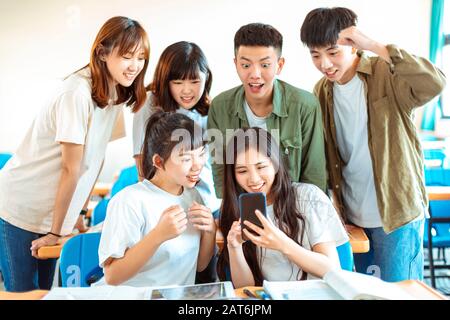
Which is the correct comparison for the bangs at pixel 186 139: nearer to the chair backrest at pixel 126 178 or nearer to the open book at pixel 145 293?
the open book at pixel 145 293

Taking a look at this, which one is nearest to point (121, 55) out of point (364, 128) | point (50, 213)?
point (50, 213)

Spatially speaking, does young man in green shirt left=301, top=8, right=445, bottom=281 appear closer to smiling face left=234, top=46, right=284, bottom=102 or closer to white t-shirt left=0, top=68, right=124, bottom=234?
smiling face left=234, top=46, right=284, bottom=102

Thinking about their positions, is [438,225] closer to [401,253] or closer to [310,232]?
[401,253]

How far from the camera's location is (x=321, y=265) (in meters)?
1.04

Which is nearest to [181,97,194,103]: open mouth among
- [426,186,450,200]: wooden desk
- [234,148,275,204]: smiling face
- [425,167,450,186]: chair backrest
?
[234,148,275,204]: smiling face

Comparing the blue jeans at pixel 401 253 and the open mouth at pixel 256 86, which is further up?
the open mouth at pixel 256 86

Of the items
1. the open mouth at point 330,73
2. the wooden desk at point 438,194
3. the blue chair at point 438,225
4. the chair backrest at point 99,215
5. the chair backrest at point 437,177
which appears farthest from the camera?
the chair backrest at point 437,177

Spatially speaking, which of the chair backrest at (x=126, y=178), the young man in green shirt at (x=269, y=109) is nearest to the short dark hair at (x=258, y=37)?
the young man in green shirt at (x=269, y=109)

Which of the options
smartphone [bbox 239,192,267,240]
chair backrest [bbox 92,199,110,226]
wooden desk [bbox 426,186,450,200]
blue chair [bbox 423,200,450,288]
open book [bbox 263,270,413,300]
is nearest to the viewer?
open book [bbox 263,270,413,300]

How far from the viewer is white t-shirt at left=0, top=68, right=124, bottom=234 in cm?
129

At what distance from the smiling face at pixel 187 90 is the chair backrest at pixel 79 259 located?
443 mm

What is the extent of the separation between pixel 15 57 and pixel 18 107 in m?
0.15

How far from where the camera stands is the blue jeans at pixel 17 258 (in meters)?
1.35

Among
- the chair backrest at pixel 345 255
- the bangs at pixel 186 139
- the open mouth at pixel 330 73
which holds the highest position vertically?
the open mouth at pixel 330 73
